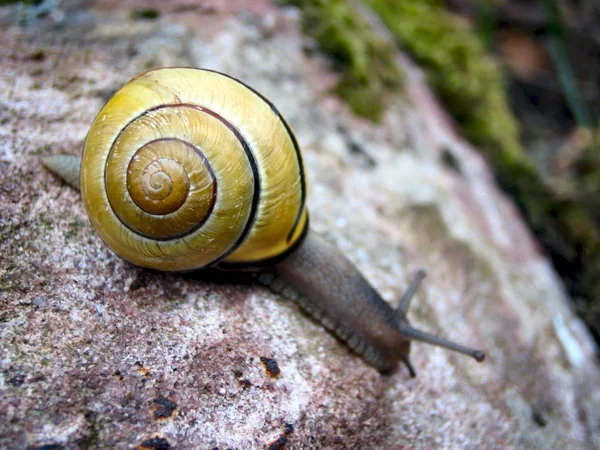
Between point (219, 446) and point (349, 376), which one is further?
point (349, 376)

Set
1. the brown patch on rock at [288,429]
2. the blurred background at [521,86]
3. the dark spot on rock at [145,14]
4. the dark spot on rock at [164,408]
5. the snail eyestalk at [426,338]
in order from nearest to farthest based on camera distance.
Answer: the dark spot on rock at [164,408] < the brown patch on rock at [288,429] < the snail eyestalk at [426,338] < the dark spot on rock at [145,14] < the blurred background at [521,86]

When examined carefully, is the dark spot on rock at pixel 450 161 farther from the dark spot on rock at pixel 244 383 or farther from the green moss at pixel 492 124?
the dark spot on rock at pixel 244 383

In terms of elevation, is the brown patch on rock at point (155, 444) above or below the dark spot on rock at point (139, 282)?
below

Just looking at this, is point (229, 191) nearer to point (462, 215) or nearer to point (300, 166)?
point (300, 166)

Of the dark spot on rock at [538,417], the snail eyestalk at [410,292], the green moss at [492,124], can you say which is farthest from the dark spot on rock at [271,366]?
the green moss at [492,124]

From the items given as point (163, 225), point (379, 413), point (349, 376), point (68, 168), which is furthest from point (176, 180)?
point (379, 413)

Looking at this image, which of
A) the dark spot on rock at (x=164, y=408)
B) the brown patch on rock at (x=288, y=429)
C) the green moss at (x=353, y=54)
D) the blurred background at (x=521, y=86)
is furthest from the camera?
the blurred background at (x=521, y=86)
